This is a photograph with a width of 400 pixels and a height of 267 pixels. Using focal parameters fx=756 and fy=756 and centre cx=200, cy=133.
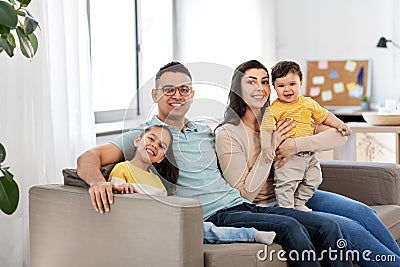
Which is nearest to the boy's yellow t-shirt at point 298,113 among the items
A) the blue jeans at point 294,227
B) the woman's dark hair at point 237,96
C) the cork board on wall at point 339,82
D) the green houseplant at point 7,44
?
the woman's dark hair at point 237,96

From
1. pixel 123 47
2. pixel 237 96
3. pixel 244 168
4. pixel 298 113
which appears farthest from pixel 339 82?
pixel 244 168

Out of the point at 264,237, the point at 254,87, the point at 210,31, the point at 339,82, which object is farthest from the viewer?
the point at 339,82

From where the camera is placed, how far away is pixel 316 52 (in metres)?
5.43

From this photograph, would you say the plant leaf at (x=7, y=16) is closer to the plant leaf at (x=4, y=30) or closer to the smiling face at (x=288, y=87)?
the plant leaf at (x=4, y=30)

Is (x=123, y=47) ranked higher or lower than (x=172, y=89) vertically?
higher

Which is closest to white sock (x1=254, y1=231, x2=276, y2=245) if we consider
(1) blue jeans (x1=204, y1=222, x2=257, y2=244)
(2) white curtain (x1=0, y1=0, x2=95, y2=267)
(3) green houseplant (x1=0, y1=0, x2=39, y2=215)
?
(1) blue jeans (x1=204, y1=222, x2=257, y2=244)

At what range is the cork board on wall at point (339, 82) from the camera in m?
5.24

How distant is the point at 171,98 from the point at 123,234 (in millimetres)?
569

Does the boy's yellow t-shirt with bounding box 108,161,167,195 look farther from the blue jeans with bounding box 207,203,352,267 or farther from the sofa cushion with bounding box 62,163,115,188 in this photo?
the blue jeans with bounding box 207,203,352,267

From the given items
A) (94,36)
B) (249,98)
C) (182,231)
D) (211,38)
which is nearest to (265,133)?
(249,98)

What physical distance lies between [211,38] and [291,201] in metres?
2.12

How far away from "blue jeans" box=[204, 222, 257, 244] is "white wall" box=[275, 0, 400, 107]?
2870mm

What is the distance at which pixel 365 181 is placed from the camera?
339 cm

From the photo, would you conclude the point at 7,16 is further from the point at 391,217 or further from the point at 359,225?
the point at 391,217
